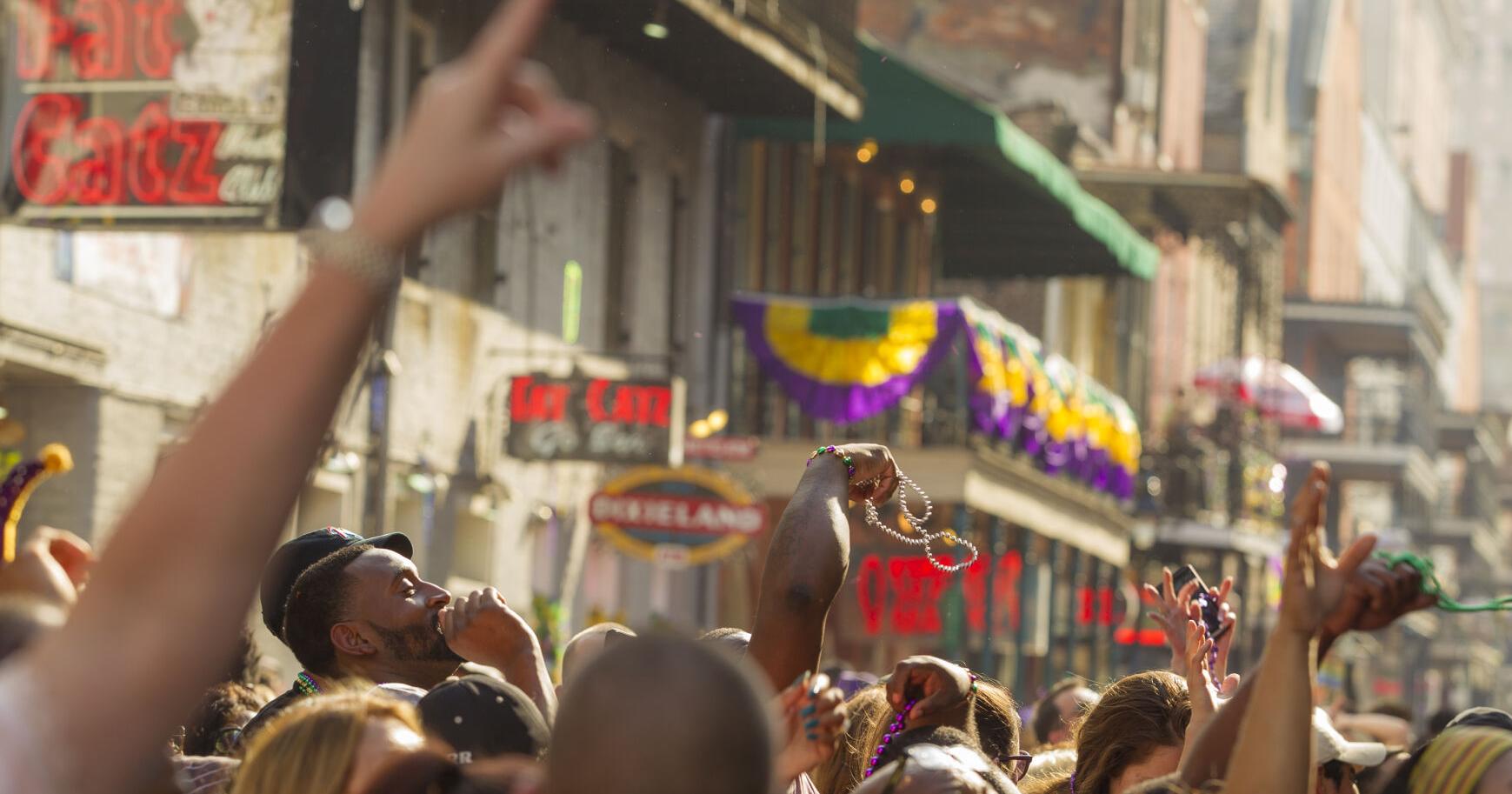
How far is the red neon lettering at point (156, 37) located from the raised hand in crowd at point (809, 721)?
916 centimetres

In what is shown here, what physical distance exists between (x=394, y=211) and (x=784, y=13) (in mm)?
17421

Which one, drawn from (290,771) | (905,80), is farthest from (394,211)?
(905,80)

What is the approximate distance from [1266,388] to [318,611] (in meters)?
31.6

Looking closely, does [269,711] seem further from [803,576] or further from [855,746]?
[855,746]

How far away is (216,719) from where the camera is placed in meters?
5.92

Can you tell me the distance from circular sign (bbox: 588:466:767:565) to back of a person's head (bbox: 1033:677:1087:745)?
27.4ft

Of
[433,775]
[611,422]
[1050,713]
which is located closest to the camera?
[433,775]

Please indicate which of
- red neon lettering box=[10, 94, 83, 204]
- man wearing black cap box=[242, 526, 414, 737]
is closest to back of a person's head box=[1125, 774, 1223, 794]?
man wearing black cap box=[242, 526, 414, 737]

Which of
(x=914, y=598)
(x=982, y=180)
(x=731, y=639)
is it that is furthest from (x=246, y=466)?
(x=982, y=180)

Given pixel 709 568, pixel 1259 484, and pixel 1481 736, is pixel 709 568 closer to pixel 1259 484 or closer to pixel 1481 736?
pixel 1259 484

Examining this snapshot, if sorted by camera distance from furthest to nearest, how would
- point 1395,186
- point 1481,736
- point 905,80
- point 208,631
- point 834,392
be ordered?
1. point 1395,186
2. point 905,80
3. point 834,392
4. point 1481,736
5. point 208,631

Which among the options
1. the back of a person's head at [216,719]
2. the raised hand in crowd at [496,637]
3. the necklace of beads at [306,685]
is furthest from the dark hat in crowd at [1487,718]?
the back of a person's head at [216,719]

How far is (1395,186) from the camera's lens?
257 feet

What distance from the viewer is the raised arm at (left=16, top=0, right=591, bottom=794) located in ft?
7.57
